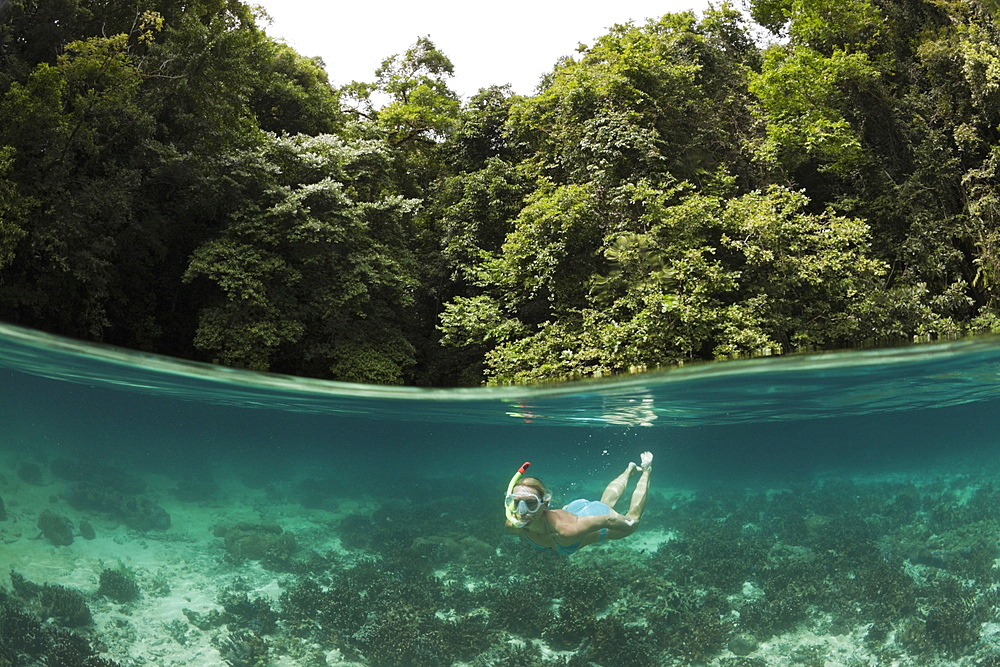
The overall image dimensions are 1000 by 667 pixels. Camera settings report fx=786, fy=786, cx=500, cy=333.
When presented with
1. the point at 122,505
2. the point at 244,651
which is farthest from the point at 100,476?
the point at 244,651

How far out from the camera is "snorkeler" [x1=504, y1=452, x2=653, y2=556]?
26.0 feet

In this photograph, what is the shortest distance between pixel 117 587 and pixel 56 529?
2.50m

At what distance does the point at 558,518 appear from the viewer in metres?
8.46

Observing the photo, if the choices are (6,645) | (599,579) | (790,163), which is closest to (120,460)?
(6,645)

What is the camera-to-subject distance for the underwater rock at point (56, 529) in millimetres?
13305

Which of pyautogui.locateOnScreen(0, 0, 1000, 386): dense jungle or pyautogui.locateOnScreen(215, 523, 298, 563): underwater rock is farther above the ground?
pyautogui.locateOnScreen(0, 0, 1000, 386): dense jungle

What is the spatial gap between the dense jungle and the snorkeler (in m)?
9.56

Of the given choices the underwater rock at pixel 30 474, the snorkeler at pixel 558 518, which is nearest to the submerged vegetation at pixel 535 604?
the snorkeler at pixel 558 518

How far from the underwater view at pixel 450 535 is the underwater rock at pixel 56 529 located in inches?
2.0

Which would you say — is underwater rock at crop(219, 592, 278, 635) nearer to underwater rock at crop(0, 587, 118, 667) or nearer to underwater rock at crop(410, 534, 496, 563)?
underwater rock at crop(0, 587, 118, 667)

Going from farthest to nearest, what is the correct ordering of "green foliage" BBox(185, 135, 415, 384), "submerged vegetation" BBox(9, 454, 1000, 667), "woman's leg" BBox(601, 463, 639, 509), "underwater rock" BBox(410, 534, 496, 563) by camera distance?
"green foliage" BBox(185, 135, 415, 384) < "underwater rock" BBox(410, 534, 496, 563) < "submerged vegetation" BBox(9, 454, 1000, 667) < "woman's leg" BBox(601, 463, 639, 509)

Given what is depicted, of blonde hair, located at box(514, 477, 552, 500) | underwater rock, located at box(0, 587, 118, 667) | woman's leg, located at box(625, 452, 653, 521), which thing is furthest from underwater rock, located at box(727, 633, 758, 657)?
underwater rock, located at box(0, 587, 118, 667)

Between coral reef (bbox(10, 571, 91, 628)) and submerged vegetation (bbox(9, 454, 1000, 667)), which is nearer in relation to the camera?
submerged vegetation (bbox(9, 454, 1000, 667))

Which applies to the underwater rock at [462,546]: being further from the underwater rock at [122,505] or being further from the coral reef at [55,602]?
the coral reef at [55,602]
